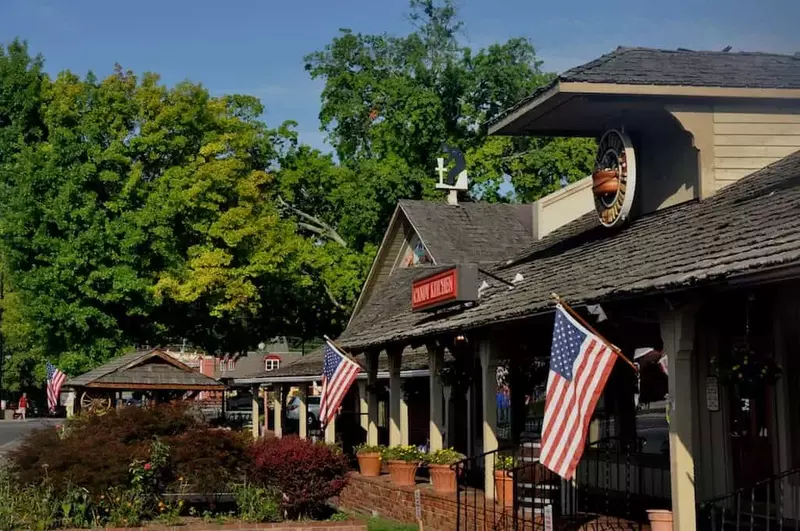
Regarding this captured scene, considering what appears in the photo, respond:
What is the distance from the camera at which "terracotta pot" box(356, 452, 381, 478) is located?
20.0 metres

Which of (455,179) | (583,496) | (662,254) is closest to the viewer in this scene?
(662,254)

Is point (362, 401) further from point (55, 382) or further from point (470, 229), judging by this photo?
point (55, 382)

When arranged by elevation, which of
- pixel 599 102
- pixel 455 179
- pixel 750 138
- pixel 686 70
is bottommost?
pixel 750 138

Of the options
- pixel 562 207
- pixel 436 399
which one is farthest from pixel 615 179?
pixel 436 399

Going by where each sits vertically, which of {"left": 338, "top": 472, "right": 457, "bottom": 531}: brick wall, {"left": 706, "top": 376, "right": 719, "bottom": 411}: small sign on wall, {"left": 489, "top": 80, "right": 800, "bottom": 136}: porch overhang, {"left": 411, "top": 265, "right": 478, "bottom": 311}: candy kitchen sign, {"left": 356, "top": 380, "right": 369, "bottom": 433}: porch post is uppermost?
{"left": 489, "top": 80, "right": 800, "bottom": 136}: porch overhang

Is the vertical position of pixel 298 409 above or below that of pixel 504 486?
below

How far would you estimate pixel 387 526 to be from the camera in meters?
16.7

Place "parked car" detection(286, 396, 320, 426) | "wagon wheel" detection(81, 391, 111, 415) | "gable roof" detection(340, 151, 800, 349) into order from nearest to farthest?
"gable roof" detection(340, 151, 800, 349) → "wagon wheel" detection(81, 391, 111, 415) → "parked car" detection(286, 396, 320, 426)

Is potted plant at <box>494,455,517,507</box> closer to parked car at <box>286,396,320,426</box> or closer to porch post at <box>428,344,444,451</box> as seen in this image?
porch post at <box>428,344,444,451</box>

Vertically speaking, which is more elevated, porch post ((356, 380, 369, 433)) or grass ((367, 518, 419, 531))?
porch post ((356, 380, 369, 433))

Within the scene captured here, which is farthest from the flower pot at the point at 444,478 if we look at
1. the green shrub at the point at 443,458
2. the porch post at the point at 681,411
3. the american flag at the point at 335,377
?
the porch post at the point at 681,411

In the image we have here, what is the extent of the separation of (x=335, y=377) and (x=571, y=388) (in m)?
9.24

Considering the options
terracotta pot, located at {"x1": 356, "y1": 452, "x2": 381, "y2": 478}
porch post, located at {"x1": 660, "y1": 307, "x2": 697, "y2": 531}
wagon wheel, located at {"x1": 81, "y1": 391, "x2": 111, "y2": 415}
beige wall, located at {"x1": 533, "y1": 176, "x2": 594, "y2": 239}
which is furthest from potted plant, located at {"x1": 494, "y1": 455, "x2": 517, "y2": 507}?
wagon wheel, located at {"x1": 81, "y1": 391, "x2": 111, "y2": 415}

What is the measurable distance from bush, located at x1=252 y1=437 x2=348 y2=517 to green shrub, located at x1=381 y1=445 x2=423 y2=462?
8.97ft
